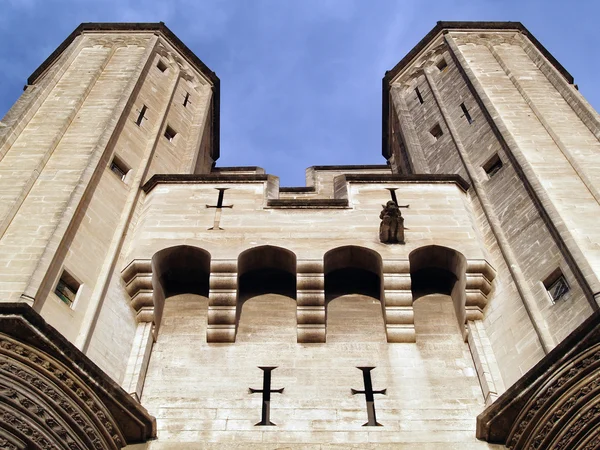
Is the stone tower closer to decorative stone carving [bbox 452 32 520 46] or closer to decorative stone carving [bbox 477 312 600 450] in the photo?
decorative stone carving [bbox 477 312 600 450]

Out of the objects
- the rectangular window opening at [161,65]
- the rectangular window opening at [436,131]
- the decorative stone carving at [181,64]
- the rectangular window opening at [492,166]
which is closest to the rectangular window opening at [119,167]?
the rectangular window opening at [161,65]

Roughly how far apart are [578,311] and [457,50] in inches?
421

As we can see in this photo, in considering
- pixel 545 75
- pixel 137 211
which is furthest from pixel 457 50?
pixel 137 211

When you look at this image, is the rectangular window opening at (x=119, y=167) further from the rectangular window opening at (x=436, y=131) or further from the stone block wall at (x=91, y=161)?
the rectangular window opening at (x=436, y=131)

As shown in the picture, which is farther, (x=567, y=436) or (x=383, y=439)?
(x=383, y=439)

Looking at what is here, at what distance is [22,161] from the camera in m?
13.1

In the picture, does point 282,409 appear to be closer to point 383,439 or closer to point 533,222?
point 383,439

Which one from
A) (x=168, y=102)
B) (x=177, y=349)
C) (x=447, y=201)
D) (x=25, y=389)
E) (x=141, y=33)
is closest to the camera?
(x=25, y=389)

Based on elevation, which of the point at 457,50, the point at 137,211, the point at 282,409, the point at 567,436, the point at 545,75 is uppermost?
the point at 457,50

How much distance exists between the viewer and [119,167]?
1454cm

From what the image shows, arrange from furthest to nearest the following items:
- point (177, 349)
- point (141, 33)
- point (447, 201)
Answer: point (141, 33)
point (447, 201)
point (177, 349)

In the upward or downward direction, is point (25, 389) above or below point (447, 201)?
below

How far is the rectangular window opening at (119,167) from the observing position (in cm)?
1430

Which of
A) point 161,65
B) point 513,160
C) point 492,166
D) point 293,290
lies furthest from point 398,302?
point 161,65
